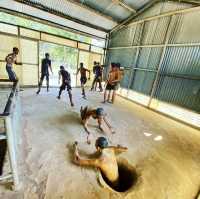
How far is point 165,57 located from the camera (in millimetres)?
5887

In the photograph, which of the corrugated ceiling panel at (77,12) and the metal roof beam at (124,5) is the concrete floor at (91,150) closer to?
the corrugated ceiling panel at (77,12)

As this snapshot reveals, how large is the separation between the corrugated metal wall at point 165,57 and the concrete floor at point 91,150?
1646 millimetres

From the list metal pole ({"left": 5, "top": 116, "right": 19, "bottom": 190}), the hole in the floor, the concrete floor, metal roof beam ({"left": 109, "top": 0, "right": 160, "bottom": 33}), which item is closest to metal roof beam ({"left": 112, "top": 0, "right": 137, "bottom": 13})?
metal roof beam ({"left": 109, "top": 0, "right": 160, "bottom": 33})

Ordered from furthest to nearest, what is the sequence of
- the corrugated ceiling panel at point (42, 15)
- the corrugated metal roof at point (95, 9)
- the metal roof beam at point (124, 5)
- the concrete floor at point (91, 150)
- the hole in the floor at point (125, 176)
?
the metal roof beam at point (124, 5) < the corrugated metal roof at point (95, 9) < the corrugated ceiling panel at point (42, 15) < the hole in the floor at point (125, 176) < the concrete floor at point (91, 150)

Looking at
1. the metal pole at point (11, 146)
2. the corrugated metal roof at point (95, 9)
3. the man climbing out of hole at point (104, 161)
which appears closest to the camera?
the metal pole at point (11, 146)

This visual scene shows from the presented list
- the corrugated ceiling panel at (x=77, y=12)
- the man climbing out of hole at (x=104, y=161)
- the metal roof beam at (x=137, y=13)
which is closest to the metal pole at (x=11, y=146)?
the man climbing out of hole at (x=104, y=161)

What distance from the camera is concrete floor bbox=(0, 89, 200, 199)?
1.92 m

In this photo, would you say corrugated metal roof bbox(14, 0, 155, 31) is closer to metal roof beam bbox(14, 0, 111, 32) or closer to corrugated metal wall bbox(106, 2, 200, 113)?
metal roof beam bbox(14, 0, 111, 32)

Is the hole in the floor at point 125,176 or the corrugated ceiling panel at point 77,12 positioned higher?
the corrugated ceiling panel at point 77,12

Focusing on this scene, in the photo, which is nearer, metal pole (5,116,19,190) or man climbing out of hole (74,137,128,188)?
metal pole (5,116,19,190)

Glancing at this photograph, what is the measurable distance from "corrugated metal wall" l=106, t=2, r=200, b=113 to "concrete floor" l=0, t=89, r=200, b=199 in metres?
1.65

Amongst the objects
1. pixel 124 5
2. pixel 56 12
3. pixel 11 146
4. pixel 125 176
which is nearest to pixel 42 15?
pixel 56 12

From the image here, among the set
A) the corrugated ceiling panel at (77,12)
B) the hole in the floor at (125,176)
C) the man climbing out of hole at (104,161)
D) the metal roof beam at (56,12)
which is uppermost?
the corrugated ceiling panel at (77,12)

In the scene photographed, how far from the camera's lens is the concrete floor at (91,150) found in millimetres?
1921
